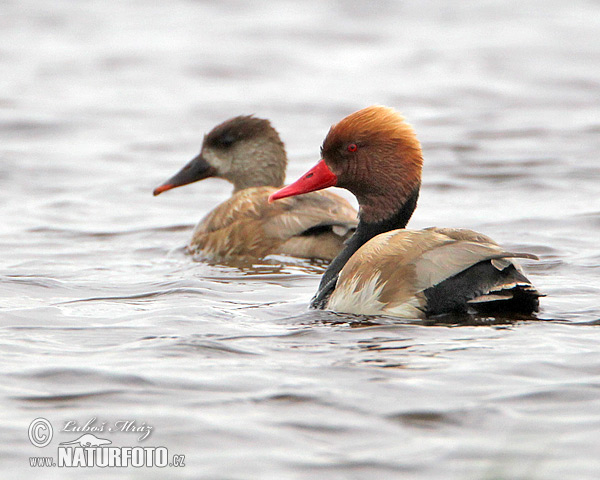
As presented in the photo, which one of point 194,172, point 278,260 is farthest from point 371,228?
point 194,172

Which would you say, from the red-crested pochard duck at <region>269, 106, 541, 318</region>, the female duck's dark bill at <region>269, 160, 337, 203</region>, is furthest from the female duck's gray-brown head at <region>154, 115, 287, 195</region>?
the female duck's dark bill at <region>269, 160, 337, 203</region>

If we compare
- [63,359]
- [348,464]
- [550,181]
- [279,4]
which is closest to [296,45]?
[279,4]

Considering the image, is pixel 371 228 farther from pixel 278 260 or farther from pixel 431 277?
pixel 278 260

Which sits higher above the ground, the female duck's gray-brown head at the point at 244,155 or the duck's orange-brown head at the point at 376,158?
the duck's orange-brown head at the point at 376,158

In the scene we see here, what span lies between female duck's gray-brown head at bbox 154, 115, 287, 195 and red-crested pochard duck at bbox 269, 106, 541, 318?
2829mm

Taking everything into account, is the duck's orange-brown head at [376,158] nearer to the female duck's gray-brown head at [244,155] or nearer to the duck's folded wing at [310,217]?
the duck's folded wing at [310,217]

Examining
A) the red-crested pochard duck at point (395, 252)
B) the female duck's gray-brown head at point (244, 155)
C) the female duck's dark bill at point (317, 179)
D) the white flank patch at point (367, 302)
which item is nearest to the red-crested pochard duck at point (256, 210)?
the female duck's gray-brown head at point (244, 155)

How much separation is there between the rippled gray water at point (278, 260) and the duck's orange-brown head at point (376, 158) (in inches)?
35.0

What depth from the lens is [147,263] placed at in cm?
956

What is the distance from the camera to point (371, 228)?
7.75 m

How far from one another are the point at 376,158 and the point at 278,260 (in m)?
1.91

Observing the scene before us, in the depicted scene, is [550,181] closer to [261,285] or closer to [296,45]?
[261,285]

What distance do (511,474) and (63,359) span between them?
288 cm

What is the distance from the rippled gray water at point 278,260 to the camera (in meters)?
4.95
